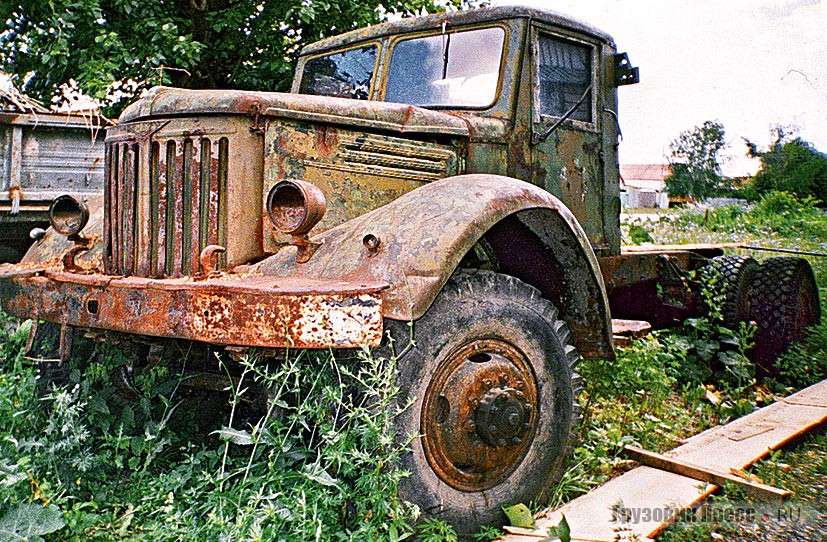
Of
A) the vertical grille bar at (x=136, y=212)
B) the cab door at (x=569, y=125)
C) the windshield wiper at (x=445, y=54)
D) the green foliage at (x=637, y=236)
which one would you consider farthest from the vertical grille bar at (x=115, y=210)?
the green foliage at (x=637, y=236)

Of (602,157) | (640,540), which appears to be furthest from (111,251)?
(602,157)

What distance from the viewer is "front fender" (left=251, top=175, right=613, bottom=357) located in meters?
2.65

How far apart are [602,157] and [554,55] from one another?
0.76 m

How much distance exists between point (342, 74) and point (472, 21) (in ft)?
3.12

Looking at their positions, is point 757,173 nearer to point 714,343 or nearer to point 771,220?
point 771,220

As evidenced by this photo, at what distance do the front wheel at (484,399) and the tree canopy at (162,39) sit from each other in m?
5.50

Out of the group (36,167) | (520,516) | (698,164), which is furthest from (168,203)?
(698,164)

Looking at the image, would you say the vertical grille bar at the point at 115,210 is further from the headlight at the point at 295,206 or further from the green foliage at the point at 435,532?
the green foliage at the point at 435,532

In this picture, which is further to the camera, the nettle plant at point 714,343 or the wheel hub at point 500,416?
the nettle plant at point 714,343

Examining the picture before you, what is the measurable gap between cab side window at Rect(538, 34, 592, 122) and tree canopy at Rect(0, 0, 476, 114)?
14.6 ft

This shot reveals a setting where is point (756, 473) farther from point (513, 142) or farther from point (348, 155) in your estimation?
point (348, 155)

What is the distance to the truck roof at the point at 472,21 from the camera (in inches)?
160

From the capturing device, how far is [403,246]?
8.90 ft

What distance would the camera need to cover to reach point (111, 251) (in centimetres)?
347
